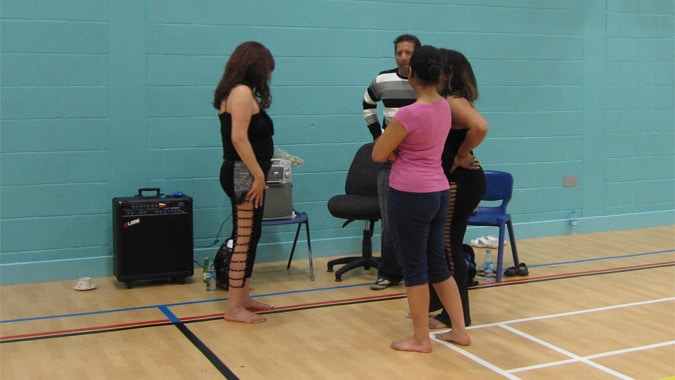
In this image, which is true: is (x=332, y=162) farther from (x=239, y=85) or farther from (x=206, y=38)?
(x=239, y=85)

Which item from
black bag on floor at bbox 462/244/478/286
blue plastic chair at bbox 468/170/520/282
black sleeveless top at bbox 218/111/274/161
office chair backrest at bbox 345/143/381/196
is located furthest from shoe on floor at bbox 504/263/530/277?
black sleeveless top at bbox 218/111/274/161

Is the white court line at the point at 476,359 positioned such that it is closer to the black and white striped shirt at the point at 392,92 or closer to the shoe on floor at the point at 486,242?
the black and white striped shirt at the point at 392,92

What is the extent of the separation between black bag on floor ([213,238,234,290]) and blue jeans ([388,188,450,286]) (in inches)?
66.7

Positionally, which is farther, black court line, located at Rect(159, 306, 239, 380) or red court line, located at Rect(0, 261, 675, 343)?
red court line, located at Rect(0, 261, 675, 343)

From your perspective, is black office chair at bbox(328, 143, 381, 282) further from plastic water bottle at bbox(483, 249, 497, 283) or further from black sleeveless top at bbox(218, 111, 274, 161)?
→ black sleeveless top at bbox(218, 111, 274, 161)

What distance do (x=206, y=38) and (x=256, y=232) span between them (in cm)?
190

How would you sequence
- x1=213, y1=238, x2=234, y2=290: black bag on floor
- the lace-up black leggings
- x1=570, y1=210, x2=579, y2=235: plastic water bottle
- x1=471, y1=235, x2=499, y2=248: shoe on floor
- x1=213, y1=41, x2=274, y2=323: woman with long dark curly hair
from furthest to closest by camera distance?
x1=570, y1=210, x2=579, y2=235: plastic water bottle → x1=471, y1=235, x2=499, y2=248: shoe on floor → x1=213, y1=238, x2=234, y2=290: black bag on floor → the lace-up black leggings → x1=213, y1=41, x2=274, y2=323: woman with long dark curly hair

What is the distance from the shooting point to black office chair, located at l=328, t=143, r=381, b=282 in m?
5.28

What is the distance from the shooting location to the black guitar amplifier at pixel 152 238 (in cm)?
507

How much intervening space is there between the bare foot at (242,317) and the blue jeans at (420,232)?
3.37ft

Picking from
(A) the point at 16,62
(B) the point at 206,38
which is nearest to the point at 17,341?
(A) the point at 16,62

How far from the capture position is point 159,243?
16.9 feet

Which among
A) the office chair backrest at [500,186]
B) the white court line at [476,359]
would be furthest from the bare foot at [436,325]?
the office chair backrest at [500,186]

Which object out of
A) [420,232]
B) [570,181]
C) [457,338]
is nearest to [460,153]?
[420,232]
